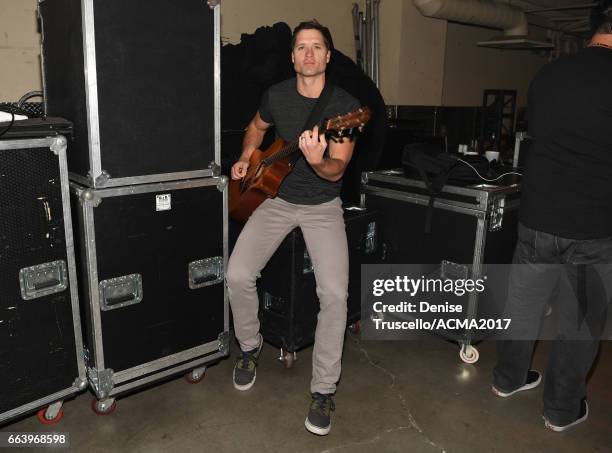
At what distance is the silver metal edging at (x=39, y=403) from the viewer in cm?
195

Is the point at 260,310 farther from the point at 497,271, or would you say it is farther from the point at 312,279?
the point at 497,271

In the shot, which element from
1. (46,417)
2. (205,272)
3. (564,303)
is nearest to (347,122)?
(205,272)

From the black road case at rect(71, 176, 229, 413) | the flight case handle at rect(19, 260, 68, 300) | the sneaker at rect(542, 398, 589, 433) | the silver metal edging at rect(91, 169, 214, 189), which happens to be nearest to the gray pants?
the black road case at rect(71, 176, 229, 413)

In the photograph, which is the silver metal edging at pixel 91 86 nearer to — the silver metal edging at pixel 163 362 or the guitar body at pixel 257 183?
the guitar body at pixel 257 183

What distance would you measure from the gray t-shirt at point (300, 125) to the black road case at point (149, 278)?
0.33 metres

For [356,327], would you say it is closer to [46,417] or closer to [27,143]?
[46,417]

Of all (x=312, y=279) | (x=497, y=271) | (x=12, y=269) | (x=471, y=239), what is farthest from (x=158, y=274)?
(x=497, y=271)

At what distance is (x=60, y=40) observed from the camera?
2.03 meters

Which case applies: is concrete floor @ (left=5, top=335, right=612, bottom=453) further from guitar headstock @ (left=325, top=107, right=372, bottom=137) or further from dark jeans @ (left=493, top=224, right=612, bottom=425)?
guitar headstock @ (left=325, top=107, right=372, bottom=137)

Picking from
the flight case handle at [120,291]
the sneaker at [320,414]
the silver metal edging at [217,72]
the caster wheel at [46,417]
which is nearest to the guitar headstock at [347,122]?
the silver metal edging at [217,72]

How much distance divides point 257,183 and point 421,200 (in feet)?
3.27

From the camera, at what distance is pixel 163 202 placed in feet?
7.06

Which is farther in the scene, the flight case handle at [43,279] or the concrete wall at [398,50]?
the concrete wall at [398,50]

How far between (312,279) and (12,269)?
1.36 meters
